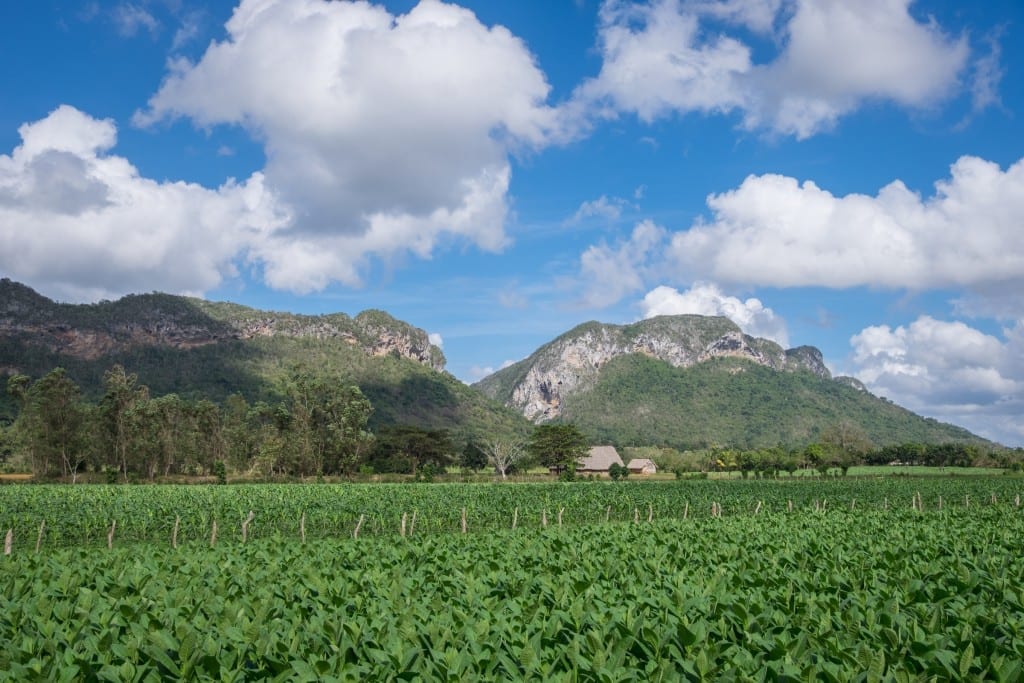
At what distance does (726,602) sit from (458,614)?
3085 mm

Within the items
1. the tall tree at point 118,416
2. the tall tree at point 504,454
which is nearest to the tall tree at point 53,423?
the tall tree at point 118,416

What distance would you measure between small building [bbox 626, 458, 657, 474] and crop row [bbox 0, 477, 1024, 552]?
48809 mm

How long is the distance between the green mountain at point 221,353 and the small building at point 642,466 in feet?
158

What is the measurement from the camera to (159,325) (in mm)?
169750

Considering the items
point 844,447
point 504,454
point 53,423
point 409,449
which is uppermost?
point 844,447

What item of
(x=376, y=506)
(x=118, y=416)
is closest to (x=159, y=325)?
(x=118, y=416)

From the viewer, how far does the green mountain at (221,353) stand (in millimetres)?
139000

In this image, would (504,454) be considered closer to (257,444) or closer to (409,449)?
(409,449)

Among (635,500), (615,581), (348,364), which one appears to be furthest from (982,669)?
(348,364)

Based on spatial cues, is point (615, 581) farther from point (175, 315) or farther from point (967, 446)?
point (175, 315)

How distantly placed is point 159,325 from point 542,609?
185 meters

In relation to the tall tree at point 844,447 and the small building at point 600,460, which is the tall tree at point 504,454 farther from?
the tall tree at point 844,447

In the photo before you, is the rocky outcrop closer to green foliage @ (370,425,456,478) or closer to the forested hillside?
the forested hillside

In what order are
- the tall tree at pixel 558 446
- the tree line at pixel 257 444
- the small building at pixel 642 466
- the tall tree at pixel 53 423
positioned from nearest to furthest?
the tall tree at pixel 53 423, the tree line at pixel 257 444, the tall tree at pixel 558 446, the small building at pixel 642 466
